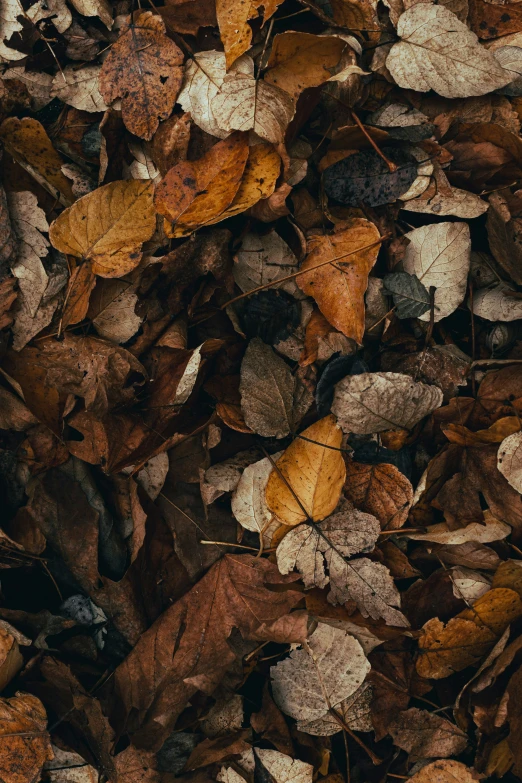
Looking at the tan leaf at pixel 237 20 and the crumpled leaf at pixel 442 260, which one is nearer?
the tan leaf at pixel 237 20

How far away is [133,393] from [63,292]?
30 centimetres

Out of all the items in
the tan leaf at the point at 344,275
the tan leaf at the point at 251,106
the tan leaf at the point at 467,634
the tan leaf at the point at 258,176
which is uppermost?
the tan leaf at the point at 251,106

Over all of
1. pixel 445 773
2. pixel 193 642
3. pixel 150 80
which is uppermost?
pixel 150 80

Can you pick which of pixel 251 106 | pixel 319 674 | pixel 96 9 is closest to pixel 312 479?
pixel 319 674

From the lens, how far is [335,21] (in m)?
1.54

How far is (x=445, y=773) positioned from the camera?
1539 mm

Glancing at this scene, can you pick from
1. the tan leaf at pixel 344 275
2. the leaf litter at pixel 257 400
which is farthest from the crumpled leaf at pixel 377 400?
the tan leaf at pixel 344 275

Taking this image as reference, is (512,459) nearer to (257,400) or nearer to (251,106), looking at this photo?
(257,400)

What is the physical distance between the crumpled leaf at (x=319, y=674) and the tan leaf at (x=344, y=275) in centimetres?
76

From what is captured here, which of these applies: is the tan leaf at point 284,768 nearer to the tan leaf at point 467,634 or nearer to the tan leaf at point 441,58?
the tan leaf at point 467,634

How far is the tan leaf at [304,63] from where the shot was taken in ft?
4.70

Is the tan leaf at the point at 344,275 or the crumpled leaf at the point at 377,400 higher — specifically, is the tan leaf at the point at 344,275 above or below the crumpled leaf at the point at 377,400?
above

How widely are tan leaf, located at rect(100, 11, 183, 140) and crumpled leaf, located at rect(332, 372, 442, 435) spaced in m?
0.78

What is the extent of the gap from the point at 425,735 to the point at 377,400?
0.85 m
